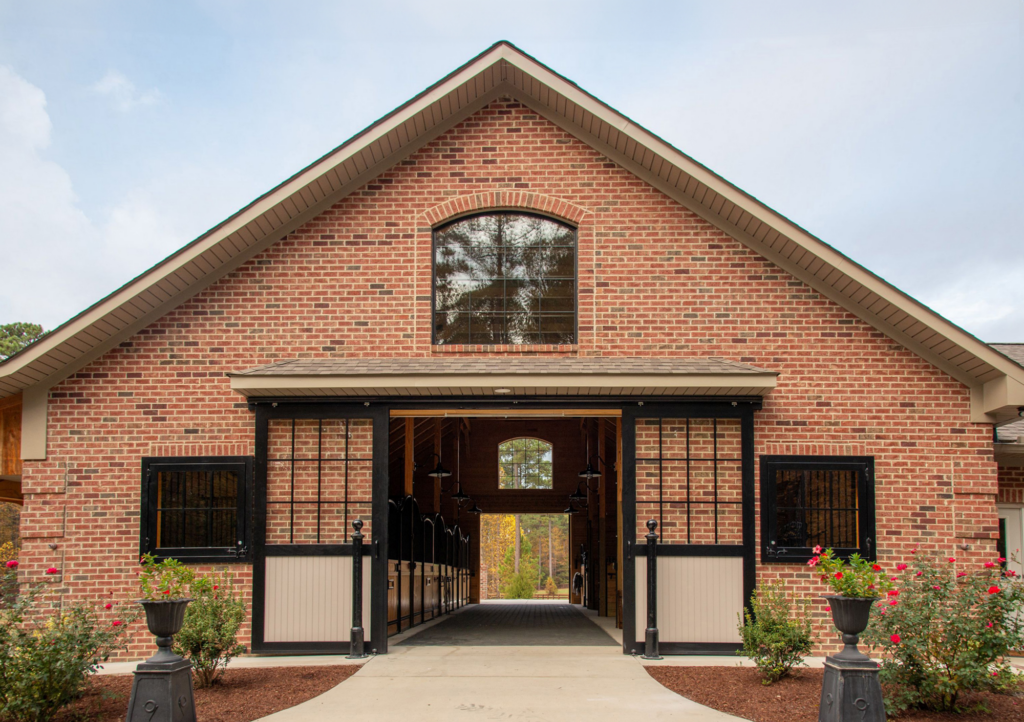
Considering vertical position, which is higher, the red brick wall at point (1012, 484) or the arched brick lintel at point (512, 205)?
the arched brick lintel at point (512, 205)

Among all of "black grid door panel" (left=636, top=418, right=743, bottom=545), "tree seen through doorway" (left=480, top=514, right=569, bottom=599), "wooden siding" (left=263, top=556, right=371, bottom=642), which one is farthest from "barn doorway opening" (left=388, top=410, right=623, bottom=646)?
"wooden siding" (left=263, top=556, right=371, bottom=642)

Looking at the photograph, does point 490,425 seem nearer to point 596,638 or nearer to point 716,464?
point 596,638

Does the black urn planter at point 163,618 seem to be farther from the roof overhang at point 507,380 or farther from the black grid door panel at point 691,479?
the black grid door panel at point 691,479

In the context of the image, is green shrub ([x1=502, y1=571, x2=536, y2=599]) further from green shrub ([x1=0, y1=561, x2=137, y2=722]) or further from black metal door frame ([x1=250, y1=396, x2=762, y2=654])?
green shrub ([x1=0, y1=561, x2=137, y2=722])

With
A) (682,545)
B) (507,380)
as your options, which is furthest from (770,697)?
(507,380)

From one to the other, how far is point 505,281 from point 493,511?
47.4 feet

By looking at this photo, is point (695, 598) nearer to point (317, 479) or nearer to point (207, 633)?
point (317, 479)

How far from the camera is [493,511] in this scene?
81.0 feet

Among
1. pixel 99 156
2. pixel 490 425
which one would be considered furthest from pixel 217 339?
pixel 99 156

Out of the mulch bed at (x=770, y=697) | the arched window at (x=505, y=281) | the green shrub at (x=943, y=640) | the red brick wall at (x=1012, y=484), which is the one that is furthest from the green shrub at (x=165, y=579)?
the red brick wall at (x=1012, y=484)

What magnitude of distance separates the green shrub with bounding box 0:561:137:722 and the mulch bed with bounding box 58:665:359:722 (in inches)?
→ 15.0

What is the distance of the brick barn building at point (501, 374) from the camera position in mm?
10195

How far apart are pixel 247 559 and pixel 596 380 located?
4325 millimetres

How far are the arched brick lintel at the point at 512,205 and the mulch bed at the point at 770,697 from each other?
5.17 m
